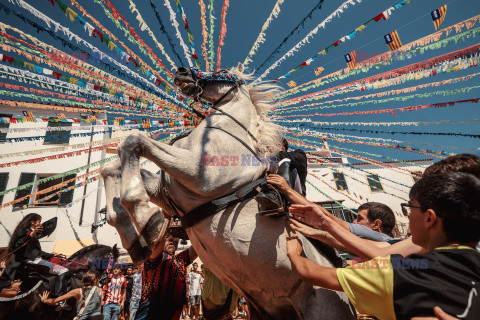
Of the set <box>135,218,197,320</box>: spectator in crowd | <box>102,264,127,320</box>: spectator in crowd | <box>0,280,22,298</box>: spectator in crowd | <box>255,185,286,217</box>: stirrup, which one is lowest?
<box>102,264,127,320</box>: spectator in crowd

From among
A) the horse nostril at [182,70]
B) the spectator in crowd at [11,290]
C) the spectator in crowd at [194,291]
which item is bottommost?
the spectator in crowd at [194,291]

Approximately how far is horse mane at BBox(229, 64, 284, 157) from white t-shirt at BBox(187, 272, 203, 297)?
7960 millimetres

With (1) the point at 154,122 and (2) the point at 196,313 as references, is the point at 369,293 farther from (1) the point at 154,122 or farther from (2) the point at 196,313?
(2) the point at 196,313

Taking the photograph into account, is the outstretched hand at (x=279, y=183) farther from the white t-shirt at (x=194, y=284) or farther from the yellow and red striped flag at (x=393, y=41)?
the white t-shirt at (x=194, y=284)

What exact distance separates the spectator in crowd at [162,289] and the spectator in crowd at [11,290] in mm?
3343

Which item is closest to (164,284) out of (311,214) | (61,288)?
(311,214)

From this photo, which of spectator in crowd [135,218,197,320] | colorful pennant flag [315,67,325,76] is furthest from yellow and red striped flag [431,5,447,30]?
spectator in crowd [135,218,197,320]

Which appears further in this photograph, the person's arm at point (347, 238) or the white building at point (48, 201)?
the white building at point (48, 201)

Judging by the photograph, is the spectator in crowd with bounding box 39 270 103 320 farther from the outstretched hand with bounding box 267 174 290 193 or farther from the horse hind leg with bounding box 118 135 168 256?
the outstretched hand with bounding box 267 174 290 193

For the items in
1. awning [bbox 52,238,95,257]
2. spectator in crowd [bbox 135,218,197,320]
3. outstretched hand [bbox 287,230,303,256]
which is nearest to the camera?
outstretched hand [bbox 287,230,303,256]

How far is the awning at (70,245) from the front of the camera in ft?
41.5

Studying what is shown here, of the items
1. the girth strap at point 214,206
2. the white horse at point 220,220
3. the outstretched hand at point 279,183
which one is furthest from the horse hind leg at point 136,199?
the outstretched hand at point 279,183

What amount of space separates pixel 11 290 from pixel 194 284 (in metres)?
5.46

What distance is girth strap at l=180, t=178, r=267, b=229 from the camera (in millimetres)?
1943
